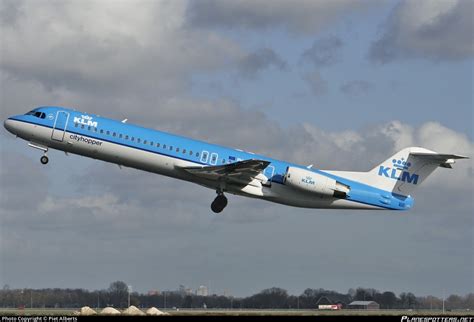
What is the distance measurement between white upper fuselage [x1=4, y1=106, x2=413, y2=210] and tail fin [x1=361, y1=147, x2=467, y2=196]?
312 cm

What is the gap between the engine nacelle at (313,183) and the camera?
148 ft

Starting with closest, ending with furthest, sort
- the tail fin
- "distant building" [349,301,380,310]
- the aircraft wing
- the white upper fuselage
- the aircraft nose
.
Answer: the aircraft wing → the white upper fuselage → the aircraft nose → the tail fin → "distant building" [349,301,380,310]

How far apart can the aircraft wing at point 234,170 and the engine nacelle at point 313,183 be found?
1.73 m

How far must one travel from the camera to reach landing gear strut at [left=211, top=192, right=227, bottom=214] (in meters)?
46.2

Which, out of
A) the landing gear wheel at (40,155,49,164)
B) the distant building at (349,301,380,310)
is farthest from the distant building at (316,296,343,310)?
the landing gear wheel at (40,155,49,164)

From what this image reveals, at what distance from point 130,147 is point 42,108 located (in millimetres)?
5517

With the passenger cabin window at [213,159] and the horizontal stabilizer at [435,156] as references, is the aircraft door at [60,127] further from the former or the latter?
the horizontal stabilizer at [435,156]

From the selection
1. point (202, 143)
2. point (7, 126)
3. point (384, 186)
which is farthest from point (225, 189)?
point (7, 126)

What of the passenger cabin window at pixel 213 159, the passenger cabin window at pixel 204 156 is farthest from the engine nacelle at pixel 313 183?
the passenger cabin window at pixel 204 156

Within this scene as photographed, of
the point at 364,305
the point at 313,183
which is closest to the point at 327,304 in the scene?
the point at 364,305

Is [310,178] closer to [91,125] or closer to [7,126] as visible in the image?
[91,125]

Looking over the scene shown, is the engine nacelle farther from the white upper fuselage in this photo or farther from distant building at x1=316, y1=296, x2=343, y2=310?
distant building at x1=316, y1=296, x2=343, y2=310

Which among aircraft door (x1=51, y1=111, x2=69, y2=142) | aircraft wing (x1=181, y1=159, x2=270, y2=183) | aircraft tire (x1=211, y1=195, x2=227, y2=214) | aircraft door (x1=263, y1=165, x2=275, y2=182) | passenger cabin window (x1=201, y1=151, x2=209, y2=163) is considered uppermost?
aircraft door (x1=51, y1=111, x2=69, y2=142)

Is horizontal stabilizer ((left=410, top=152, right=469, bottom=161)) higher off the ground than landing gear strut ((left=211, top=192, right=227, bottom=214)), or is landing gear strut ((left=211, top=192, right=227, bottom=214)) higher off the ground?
horizontal stabilizer ((left=410, top=152, right=469, bottom=161))
